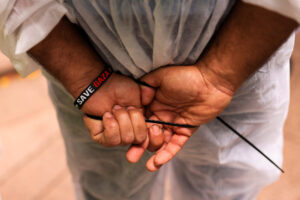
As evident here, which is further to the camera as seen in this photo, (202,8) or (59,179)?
(59,179)

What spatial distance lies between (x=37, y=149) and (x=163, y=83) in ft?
2.67

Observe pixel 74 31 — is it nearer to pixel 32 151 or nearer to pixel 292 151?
pixel 32 151

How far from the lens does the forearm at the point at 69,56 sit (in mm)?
474

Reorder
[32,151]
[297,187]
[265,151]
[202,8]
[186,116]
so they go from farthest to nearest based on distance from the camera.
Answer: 1. [32,151]
2. [297,187]
3. [265,151]
4. [186,116]
5. [202,8]

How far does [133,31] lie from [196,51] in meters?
0.11

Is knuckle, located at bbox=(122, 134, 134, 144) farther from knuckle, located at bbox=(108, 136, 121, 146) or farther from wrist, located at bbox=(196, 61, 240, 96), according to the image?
wrist, located at bbox=(196, 61, 240, 96)

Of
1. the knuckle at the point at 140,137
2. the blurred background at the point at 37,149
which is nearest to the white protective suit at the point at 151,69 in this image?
the knuckle at the point at 140,137

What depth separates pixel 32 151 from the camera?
116 centimetres

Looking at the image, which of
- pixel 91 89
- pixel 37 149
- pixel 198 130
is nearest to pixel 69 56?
pixel 91 89

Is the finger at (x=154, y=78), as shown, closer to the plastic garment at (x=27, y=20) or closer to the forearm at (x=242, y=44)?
the forearm at (x=242, y=44)

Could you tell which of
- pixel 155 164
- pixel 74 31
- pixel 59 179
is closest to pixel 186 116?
pixel 155 164

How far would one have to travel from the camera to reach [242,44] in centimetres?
45

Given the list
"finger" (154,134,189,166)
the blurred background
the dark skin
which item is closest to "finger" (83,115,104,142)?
the dark skin

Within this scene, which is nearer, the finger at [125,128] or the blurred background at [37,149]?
the finger at [125,128]
